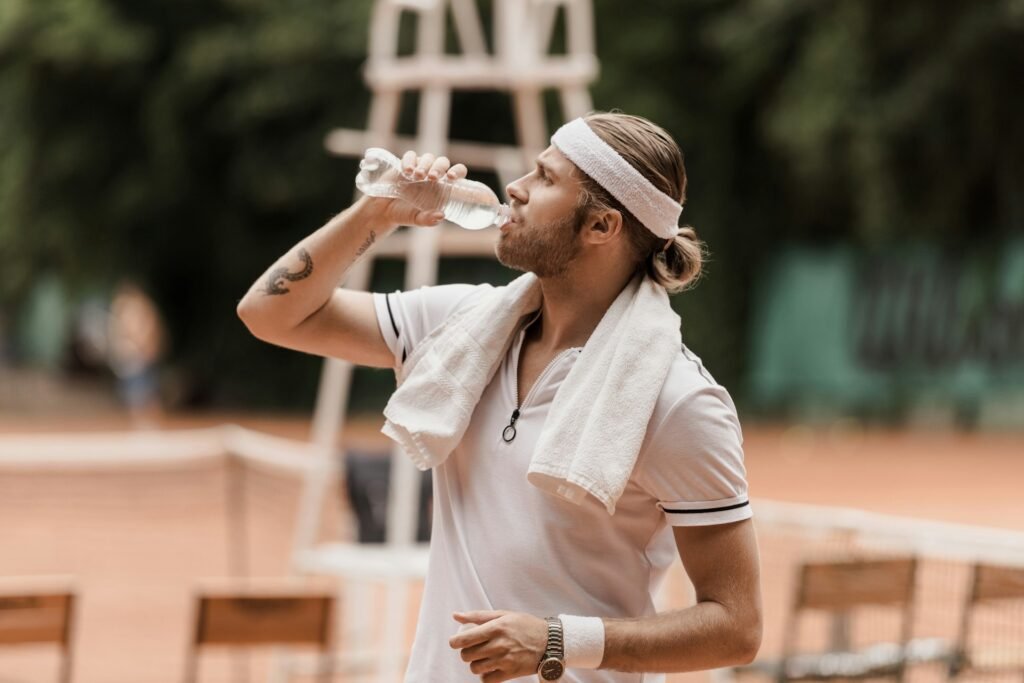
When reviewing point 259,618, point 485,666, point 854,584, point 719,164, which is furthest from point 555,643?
point 719,164

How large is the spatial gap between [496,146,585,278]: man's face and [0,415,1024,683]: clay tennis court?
4.82 m

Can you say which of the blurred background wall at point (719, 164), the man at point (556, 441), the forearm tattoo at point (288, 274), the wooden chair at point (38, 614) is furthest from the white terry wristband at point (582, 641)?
the blurred background wall at point (719, 164)

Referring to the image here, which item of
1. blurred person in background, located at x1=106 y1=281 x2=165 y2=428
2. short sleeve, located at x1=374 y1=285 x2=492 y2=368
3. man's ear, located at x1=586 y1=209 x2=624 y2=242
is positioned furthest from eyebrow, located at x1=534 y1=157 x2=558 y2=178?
blurred person in background, located at x1=106 y1=281 x2=165 y2=428

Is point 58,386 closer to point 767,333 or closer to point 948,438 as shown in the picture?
point 767,333

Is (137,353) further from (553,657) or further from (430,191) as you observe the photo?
(553,657)

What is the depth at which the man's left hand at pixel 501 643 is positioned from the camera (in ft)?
8.56

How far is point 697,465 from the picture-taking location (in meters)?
2.72

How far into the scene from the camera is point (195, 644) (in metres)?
5.04

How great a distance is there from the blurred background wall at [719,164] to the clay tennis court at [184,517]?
103 inches

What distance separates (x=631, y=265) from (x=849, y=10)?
18.6 meters

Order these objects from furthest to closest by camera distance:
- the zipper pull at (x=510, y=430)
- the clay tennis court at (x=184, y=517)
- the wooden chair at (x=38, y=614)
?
the clay tennis court at (x=184, y=517) → the wooden chair at (x=38, y=614) → the zipper pull at (x=510, y=430)

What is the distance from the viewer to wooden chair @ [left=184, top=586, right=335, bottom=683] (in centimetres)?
504

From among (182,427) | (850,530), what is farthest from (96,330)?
(850,530)

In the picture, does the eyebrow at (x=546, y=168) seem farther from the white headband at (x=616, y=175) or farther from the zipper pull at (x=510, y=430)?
the zipper pull at (x=510, y=430)
